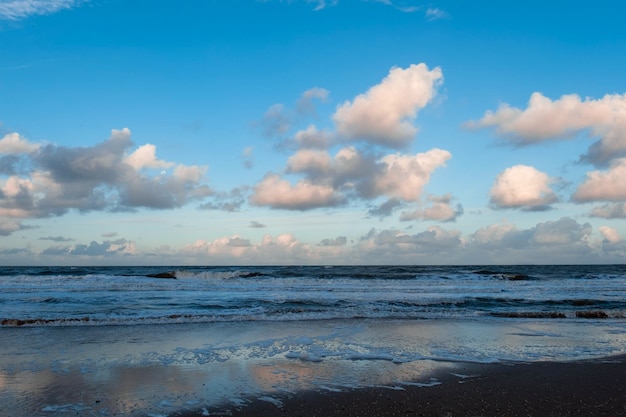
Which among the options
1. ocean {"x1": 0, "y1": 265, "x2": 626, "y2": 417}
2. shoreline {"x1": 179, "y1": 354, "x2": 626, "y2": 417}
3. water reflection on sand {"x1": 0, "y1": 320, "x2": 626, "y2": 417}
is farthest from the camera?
ocean {"x1": 0, "y1": 265, "x2": 626, "y2": 417}

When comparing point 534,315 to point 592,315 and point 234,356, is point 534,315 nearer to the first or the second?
point 592,315

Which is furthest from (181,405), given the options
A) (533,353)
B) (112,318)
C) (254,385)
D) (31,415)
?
(112,318)

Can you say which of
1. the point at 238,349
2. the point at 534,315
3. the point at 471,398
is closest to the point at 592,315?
the point at 534,315

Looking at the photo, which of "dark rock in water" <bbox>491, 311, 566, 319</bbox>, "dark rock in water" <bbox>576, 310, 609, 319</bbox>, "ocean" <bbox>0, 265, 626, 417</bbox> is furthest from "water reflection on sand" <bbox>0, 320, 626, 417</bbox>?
"dark rock in water" <bbox>576, 310, 609, 319</bbox>

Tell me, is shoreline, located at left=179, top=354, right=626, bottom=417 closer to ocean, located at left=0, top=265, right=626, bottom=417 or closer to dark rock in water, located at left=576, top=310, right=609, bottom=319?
ocean, located at left=0, top=265, right=626, bottom=417

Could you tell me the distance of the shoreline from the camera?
19.3 feet

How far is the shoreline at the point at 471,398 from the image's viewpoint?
5.88 meters

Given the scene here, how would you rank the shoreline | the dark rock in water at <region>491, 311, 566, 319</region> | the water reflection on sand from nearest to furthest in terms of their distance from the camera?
the shoreline < the water reflection on sand < the dark rock in water at <region>491, 311, 566, 319</region>

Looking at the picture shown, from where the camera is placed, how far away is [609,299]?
2412 cm

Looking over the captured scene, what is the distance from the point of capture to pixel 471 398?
21.4 feet

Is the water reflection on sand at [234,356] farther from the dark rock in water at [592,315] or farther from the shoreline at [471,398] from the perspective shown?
the dark rock in water at [592,315]

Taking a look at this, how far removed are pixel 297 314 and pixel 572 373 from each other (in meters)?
9.81

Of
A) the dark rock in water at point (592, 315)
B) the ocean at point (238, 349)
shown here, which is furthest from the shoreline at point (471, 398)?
the dark rock in water at point (592, 315)

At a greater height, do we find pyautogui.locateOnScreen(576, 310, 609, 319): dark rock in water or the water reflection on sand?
the water reflection on sand
